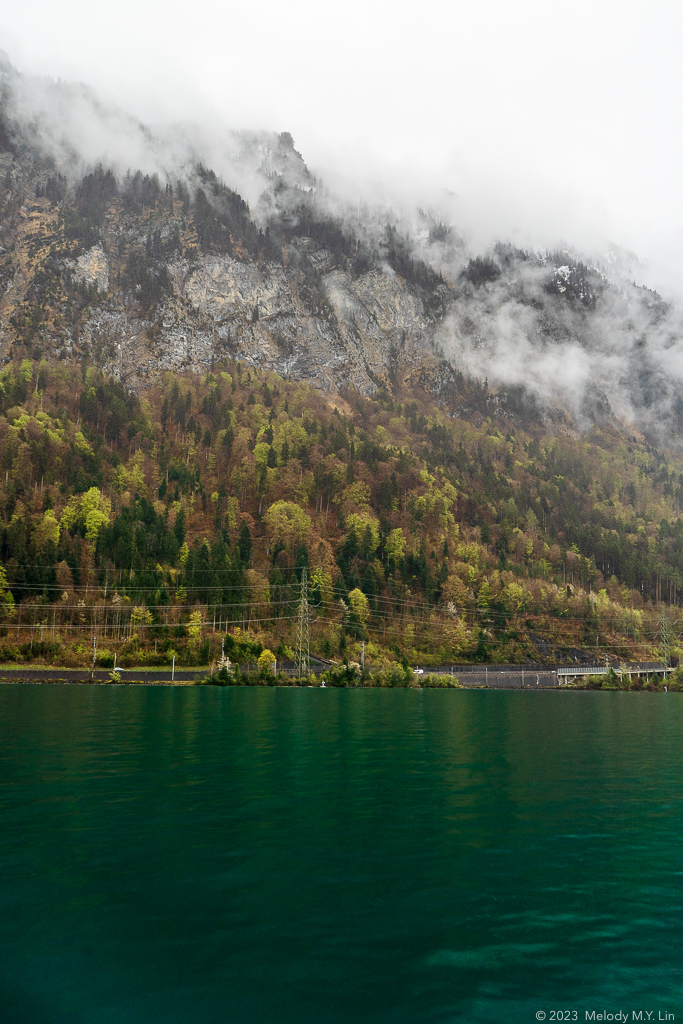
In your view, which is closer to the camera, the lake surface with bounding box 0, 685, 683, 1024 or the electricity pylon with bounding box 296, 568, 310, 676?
the lake surface with bounding box 0, 685, 683, 1024

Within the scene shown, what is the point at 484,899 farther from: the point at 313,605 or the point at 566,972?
the point at 313,605

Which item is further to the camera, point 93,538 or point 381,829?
point 93,538

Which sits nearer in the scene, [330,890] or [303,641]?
[330,890]

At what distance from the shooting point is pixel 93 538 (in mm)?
195500

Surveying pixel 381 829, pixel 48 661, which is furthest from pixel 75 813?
pixel 48 661

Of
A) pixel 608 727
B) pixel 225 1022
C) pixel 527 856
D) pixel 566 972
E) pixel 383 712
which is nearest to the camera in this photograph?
pixel 225 1022

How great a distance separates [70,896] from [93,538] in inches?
7557

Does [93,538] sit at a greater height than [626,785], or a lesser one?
greater

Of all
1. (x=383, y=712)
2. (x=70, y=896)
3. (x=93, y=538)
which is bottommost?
(x=383, y=712)

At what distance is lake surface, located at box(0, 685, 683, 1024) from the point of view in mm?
11758

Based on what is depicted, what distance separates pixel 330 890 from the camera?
55.1 ft

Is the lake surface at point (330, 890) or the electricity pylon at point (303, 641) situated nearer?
the lake surface at point (330, 890)

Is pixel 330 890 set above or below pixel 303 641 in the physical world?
below

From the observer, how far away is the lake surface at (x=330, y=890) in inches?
463
